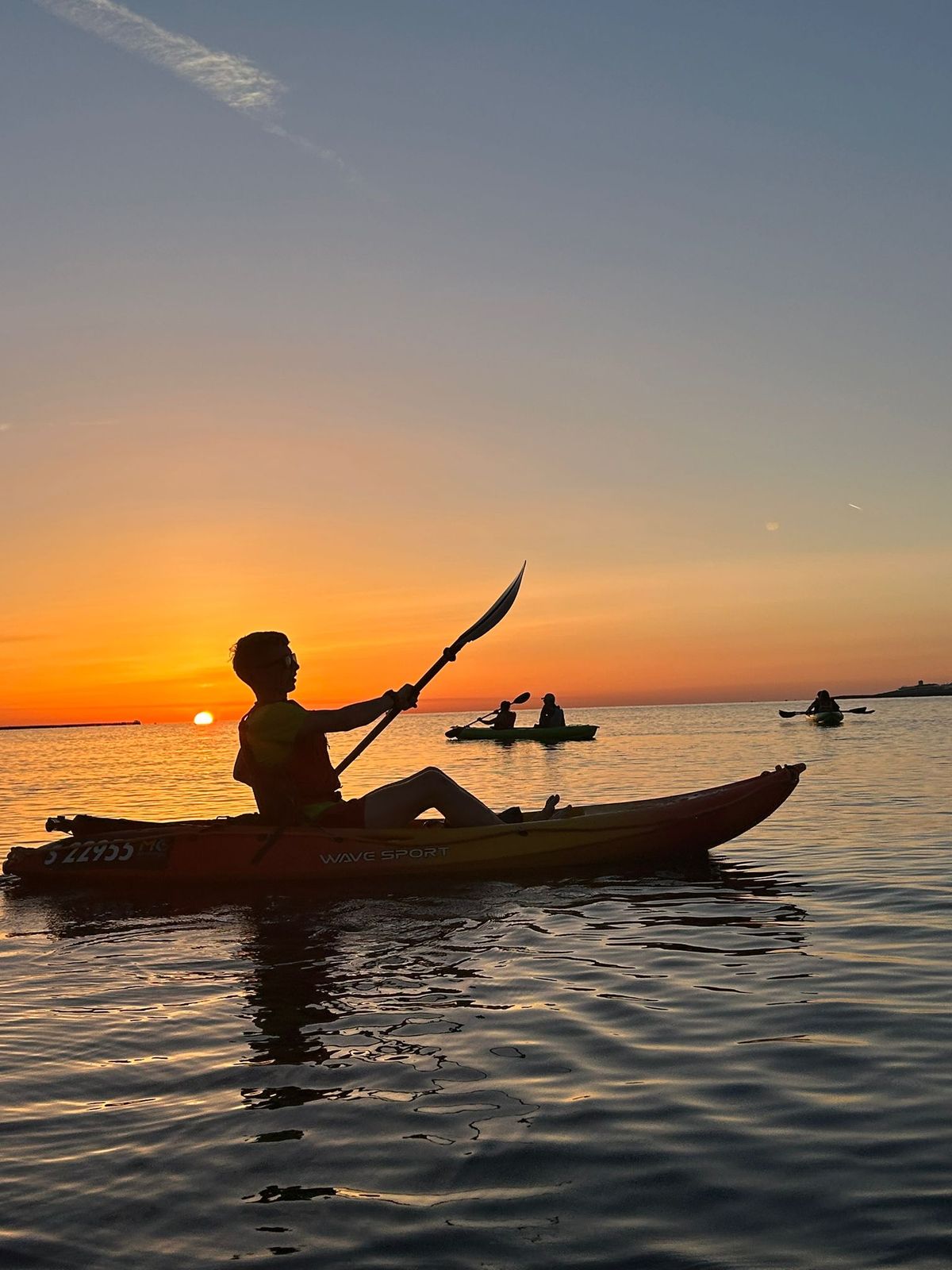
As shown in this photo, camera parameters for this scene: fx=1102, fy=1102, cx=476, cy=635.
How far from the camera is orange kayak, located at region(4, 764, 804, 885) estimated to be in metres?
9.28

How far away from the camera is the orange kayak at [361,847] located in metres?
9.28

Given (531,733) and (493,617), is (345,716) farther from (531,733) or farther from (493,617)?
(531,733)

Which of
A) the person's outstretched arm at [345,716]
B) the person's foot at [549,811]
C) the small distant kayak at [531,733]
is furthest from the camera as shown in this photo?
the small distant kayak at [531,733]

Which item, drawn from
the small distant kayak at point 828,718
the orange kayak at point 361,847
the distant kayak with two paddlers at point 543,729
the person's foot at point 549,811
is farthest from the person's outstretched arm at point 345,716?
the small distant kayak at point 828,718

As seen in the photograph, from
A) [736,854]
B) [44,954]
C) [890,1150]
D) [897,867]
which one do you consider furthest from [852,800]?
[890,1150]

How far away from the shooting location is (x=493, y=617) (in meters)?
11.8

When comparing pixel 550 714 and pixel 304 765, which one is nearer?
pixel 304 765

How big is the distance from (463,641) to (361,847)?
2521 millimetres

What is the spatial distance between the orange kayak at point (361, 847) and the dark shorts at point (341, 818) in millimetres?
71

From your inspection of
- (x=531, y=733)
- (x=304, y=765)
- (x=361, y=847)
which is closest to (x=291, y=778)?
(x=304, y=765)

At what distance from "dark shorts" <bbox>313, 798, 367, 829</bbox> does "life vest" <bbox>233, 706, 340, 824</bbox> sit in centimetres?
9

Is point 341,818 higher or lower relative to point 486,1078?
higher

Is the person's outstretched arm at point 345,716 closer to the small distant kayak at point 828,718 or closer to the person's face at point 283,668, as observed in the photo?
the person's face at point 283,668

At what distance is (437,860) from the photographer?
936 centimetres
